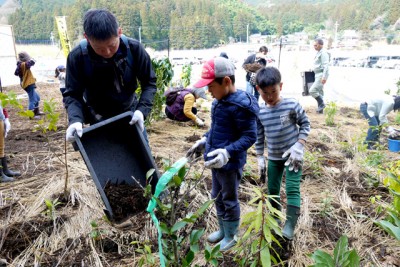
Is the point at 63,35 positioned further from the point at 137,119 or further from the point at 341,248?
the point at 341,248

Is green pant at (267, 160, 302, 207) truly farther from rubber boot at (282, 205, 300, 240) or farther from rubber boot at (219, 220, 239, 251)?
rubber boot at (219, 220, 239, 251)

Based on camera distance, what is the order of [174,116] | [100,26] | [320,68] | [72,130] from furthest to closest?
[320,68]
[174,116]
[72,130]
[100,26]

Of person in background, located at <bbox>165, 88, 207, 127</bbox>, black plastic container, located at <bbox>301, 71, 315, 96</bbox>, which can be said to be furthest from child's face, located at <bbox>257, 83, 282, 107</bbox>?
black plastic container, located at <bbox>301, 71, 315, 96</bbox>

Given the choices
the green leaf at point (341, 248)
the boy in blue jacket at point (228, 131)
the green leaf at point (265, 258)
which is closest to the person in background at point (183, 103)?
the boy in blue jacket at point (228, 131)

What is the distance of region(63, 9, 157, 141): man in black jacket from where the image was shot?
1.73 m

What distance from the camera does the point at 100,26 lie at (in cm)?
166

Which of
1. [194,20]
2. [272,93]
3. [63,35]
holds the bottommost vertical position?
[272,93]

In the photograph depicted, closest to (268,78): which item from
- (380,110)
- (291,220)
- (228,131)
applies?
(228,131)

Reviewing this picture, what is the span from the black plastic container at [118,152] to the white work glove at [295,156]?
35.6 inches

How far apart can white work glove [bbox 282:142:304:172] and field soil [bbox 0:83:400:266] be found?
29 cm

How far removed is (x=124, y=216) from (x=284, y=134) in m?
1.21

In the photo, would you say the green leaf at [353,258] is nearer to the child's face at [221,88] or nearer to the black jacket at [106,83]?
the child's face at [221,88]

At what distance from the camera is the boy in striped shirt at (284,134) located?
2.02 m

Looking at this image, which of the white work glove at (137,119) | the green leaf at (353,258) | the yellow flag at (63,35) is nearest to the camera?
the green leaf at (353,258)
